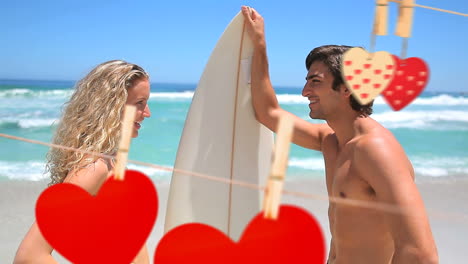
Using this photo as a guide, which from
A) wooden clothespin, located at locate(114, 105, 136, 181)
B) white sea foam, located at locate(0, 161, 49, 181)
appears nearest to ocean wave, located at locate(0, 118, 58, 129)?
white sea foam, located at locate(0, 161, 49, 181)

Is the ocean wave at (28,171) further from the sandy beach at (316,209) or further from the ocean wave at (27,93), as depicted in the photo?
the ocean wave at (27,93)

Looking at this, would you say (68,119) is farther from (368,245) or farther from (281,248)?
(368,245)

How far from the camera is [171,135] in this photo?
30.9 ft

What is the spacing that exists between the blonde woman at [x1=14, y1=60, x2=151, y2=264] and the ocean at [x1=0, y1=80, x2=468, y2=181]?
1646 millimetres

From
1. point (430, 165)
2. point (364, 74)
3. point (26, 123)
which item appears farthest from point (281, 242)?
point (26, 123)

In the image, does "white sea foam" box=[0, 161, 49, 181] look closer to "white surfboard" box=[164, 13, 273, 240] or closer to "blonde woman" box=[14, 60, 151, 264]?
"white surfboard" box=[164, 13, 273, 240]

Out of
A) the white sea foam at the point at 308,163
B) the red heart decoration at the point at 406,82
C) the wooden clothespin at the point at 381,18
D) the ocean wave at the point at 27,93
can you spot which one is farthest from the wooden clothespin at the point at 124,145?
the ocean wave at the point at 27,93

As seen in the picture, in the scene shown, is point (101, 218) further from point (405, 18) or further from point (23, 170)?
point (23, 170)

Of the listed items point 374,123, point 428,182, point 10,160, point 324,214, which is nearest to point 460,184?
point 428,182

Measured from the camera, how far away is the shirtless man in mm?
1320

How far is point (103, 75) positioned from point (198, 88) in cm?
41

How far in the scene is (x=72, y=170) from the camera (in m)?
1.35

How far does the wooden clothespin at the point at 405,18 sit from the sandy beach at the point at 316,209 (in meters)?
1.94

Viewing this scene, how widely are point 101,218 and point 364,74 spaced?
2.36 ft
